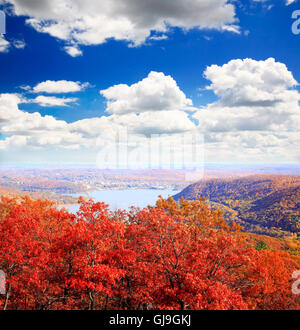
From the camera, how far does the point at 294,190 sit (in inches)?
6831

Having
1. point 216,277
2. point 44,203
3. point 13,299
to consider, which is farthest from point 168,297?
point 44,203

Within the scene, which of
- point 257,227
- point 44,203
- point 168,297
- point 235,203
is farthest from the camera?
point 235,203

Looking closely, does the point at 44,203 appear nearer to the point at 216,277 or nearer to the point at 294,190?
the point at 216,277

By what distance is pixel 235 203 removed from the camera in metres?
200

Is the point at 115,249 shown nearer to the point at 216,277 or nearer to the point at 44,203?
the point at 216,277

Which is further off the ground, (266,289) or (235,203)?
(266,289)

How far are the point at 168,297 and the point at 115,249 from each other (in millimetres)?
3450

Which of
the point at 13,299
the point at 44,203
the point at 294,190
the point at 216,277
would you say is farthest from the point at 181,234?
the point at 294,190

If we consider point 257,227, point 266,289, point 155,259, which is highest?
point 155,259

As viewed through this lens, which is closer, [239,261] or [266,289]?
[239,261]
